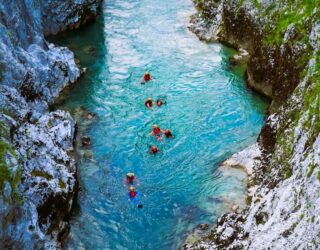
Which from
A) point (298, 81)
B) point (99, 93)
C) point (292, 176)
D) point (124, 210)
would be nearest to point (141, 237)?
point (124, 210)

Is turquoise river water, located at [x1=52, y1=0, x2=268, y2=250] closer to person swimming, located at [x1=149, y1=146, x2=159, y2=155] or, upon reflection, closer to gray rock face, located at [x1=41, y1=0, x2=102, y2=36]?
person swimming, located at [x1=149, y1=146, x2=159, y2=155]

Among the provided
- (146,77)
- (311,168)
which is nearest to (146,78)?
(146,77)

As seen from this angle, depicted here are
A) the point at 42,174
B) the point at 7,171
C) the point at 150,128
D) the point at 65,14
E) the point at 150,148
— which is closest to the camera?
the point at 7,171

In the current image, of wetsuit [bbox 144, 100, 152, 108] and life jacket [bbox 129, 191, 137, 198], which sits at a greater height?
life jacket [bbox 129, 191, 137, 198]

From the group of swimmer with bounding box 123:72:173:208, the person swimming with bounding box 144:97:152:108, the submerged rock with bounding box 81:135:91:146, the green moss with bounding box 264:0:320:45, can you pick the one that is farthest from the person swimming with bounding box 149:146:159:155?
the green moss with bounding box 264:0:320:45

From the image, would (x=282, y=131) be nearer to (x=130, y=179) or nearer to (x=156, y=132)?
(x=156, y=132)

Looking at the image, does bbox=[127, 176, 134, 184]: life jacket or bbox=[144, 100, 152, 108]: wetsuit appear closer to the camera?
bbox=[127, 176, 134, 184]: life jacket

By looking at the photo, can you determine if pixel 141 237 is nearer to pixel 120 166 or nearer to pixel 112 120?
pixel 120 166
